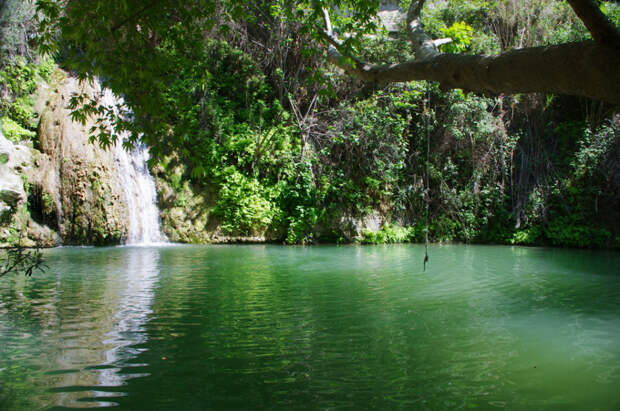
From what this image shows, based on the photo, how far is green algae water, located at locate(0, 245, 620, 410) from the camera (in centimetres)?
296

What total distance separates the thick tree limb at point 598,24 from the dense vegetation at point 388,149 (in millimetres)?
12829

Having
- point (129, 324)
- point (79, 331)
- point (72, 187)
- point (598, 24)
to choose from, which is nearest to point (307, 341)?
point (129, 324)

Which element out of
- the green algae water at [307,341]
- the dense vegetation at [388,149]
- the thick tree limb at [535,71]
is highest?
the dense vegetation at [388,149]

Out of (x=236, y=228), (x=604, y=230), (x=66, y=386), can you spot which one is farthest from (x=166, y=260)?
(x=604, y=230)

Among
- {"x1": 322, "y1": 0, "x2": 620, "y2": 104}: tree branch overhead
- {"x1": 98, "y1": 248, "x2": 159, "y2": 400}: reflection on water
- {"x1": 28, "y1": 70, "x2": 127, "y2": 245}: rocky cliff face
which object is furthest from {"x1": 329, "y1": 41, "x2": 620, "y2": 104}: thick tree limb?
{"x1": 28, "y1": 70, "x2": 127, "y2": 245}: rocky cliff face

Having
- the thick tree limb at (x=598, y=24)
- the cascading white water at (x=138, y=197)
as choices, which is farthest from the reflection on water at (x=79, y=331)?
the cascading white water at (x=138, y=197)

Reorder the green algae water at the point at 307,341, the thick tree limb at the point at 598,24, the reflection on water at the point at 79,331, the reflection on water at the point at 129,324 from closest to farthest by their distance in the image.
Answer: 1. the thick tree limb at the point at 598,24
2. the green algae water at the point at 307,341
3. the reflection on water at the point at 79,331
4. the reflection on water at the point at 129,324

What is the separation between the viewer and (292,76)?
17281 millimetres

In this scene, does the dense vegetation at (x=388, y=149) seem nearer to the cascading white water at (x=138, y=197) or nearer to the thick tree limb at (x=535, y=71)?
the cascading white water at (x=138, y=197)

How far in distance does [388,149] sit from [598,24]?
1443cm

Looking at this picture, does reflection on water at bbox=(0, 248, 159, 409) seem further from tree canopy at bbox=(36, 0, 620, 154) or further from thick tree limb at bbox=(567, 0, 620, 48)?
thick tree limb at bbox=(567, 0, 620, 48)

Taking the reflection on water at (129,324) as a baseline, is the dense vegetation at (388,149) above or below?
above

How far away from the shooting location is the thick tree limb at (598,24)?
2.18 meters

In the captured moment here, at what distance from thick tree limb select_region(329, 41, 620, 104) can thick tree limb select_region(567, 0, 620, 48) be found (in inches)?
1.3
